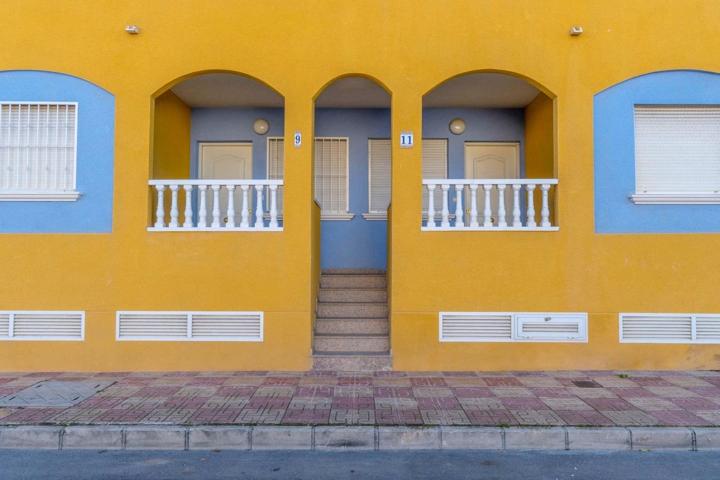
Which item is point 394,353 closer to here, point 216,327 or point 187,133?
point 216,327

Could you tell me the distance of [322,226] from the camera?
8477mm

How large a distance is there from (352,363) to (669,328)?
4.15 metres

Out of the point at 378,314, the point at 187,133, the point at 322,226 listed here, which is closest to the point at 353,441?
the point at 378,314

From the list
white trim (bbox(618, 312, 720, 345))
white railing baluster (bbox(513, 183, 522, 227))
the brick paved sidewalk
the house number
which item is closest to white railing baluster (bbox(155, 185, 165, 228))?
the brick paved sidewalk

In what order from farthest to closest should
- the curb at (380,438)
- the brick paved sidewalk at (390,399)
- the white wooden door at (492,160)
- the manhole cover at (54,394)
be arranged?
the white wooden door at (492,160) < the manhole cover at (54,394) < the brick paved sidewalk at (390,399) < the curb at (380,438)

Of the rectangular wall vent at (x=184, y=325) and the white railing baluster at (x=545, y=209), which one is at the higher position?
the white railing baluster at (x=545, y=209)

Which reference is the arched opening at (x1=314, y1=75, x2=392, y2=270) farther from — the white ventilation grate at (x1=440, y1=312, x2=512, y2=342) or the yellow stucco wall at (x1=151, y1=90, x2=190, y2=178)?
the white ventilation grate at (x1=440, y1=312, x2=512, y2=342)

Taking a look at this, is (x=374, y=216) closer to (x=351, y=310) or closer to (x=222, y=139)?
(x=351, y=310)

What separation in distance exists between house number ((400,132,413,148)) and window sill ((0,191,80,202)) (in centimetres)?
433

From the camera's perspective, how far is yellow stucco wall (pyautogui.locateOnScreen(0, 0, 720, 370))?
6148 mm

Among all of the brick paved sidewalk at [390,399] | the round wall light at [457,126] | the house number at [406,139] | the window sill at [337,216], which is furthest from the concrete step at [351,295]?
the round wall light at [457,126]

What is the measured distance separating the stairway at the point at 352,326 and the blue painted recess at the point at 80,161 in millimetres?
3179

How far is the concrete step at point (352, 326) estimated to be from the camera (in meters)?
6.54

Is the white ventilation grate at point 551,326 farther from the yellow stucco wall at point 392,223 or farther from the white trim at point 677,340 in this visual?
the white trim at point 677,340
